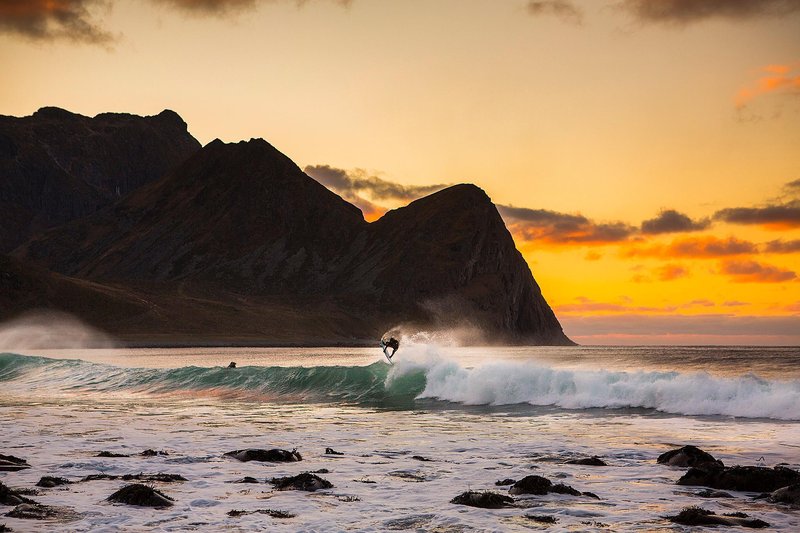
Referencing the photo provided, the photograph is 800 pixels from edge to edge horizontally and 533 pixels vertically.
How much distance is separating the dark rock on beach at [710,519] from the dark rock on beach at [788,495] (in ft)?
4.60

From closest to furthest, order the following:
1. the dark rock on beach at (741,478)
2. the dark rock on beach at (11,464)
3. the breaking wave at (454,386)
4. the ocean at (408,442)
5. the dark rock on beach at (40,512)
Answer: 1. the dark rock on beach at (40,512)
2. the ocean at (408,442)
3. the dark rock on beach at (741,478)
4. the dark rock on beach at (11,464)
5. the breaking wave at (454,386)

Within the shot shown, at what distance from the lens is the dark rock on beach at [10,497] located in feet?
47.6

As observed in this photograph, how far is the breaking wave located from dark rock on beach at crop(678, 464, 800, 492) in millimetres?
15852

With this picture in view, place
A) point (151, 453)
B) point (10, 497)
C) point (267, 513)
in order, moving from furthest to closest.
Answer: point (151, 453) < point (10, 497) < point (267, 513)

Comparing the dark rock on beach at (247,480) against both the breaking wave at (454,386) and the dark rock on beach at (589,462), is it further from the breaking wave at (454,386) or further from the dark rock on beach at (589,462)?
the breaking wave at (454,386)

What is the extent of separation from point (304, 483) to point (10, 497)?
5.68 m

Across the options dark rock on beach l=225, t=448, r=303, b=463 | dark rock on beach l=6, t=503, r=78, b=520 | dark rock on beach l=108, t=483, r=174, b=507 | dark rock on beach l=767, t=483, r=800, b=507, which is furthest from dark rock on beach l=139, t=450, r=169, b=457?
dark rock on beach l=767, t=483, r=800, b=507

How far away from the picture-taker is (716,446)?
907 inches

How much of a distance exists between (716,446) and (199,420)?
19.2 metres

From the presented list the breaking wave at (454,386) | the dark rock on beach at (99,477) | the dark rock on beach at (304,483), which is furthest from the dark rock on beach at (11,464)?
the breaking wave at (454,386)

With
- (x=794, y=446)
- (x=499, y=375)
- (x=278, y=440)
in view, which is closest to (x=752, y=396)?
(x=794, y=446)

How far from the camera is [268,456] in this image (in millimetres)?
20500

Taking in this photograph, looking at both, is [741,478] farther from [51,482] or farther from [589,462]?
[51,482]

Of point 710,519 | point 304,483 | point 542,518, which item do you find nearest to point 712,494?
point 710,519
